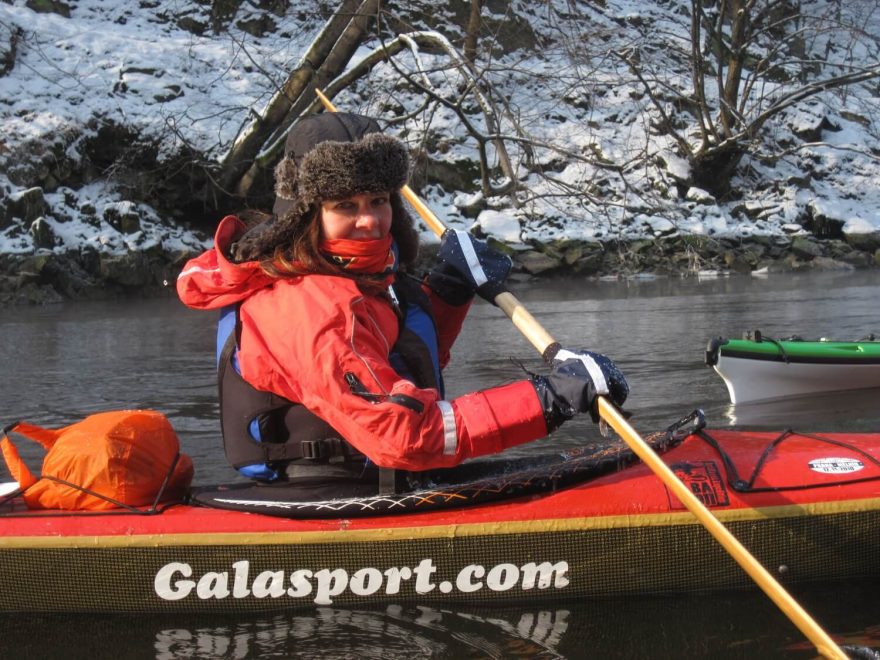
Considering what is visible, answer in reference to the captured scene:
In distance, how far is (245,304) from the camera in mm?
2918

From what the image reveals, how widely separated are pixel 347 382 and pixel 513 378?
4.37 m

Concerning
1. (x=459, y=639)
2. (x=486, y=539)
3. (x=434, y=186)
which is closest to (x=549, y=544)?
(x=486, y=539)

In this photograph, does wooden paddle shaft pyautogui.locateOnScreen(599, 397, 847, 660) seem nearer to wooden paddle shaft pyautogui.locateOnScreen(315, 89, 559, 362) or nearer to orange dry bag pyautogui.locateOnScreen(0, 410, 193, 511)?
wooden paddle shaft pyautogui.locateOnScreen(315, 89, 559, 362)

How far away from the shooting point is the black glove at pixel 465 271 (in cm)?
354

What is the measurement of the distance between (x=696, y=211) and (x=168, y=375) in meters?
11.5

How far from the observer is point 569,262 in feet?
49.6

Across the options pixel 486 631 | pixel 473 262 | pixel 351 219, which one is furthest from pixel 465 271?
pixel 486 631

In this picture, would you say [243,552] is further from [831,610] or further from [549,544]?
[831,610]

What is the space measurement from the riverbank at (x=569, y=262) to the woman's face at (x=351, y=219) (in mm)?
9713

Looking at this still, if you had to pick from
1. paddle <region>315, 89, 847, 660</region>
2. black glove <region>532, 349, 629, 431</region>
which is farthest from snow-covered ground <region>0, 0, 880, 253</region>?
black glove <region>532, 349, 629, 431</region>

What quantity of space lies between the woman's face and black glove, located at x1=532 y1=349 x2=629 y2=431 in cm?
67

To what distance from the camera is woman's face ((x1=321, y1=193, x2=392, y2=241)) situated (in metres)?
2.90

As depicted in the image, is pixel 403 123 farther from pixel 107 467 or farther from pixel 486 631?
pixel 486 631

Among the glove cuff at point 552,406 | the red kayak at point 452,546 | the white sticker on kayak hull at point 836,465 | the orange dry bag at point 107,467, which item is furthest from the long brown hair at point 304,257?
the white sticker on kayak hull at point 836,465
